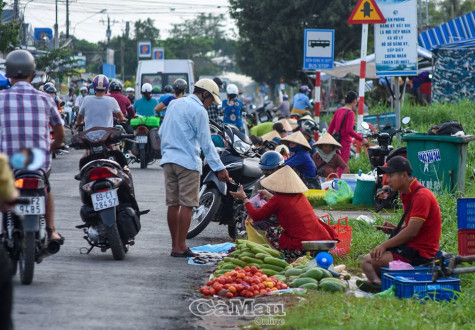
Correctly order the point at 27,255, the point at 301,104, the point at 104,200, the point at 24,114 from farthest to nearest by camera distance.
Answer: the point at 301,104 → the point at 104,200 → the point at 24,114 → the point at 27,255

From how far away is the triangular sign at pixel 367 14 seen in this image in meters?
16.2

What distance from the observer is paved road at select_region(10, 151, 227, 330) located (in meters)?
6.73

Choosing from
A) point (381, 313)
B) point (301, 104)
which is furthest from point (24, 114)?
point (301, 104)

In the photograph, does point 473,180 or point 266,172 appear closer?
point 266,172

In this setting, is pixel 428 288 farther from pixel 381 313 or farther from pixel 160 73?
pixel 160 73

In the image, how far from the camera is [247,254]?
9188mm

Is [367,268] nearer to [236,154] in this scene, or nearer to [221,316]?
[221,316]

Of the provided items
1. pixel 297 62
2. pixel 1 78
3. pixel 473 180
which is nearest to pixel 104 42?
pixel 297 62

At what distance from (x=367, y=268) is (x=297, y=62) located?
42.2 meters

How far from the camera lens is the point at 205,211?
1114 centimetres

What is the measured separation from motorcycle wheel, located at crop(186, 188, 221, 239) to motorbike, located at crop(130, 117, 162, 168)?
985 cm

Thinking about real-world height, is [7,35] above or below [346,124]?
above

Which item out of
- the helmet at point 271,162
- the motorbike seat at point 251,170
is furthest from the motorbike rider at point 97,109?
the helmet at point 271,162

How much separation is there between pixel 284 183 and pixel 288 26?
39935 mm
